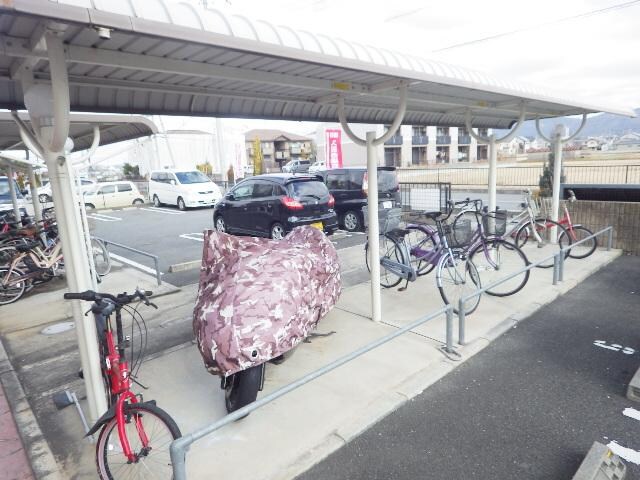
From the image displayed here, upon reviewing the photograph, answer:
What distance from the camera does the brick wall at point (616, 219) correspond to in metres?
7.09

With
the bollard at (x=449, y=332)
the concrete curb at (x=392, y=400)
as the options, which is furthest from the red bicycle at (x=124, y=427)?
the bollard at (x=449, y=332)

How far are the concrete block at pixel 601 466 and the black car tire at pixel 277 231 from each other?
280 inches

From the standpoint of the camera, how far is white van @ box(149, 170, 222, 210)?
1725cm

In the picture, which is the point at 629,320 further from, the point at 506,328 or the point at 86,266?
the point at 86,266

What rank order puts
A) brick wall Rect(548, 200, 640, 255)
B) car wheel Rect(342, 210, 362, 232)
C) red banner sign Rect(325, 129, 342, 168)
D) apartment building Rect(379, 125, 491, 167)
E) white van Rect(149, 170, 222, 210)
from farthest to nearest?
apartment building Rect(379, 125, 491, 167) → white van Rect(149, 170, 222, 210) → red banner sign Rect(325, 129, 342, 168) → car wheel Rect(342, 210, 362, 232) → brick wall Rect(548, 200, 640, 255)

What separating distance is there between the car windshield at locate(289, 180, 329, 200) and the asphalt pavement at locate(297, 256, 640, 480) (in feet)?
18.3

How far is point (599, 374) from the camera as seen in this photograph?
11.7ft

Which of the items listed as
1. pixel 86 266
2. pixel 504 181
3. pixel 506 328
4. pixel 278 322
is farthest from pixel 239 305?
pixel 504 181

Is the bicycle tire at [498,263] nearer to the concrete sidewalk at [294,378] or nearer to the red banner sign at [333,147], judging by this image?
the concrete sidewalk at [294,378]

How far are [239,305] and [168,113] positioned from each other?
263 centimetres

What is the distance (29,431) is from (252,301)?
6.36ft

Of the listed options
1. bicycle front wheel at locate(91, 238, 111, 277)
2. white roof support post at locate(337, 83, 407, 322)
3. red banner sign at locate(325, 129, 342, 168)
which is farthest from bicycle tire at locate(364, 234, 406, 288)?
red banner sign at locate(325, 129, 342, 168)

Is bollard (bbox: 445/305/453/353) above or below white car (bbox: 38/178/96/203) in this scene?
below

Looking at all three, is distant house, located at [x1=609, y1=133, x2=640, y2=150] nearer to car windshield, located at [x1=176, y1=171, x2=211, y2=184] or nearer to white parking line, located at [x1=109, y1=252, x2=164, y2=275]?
car windshield, located at [x1=176, y1=171, x2=211, y2=184]
